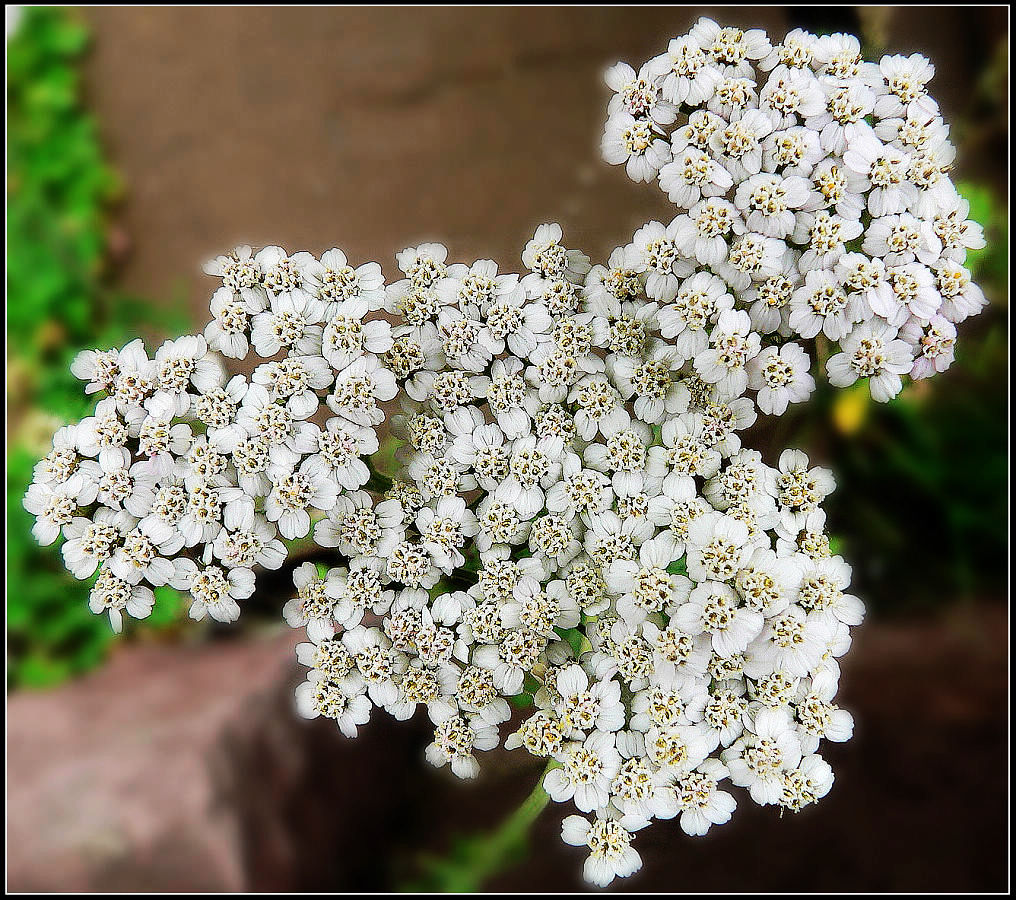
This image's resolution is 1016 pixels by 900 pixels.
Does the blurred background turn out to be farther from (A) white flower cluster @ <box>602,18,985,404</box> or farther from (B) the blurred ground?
(A) white flower cluster @ <box>602,18,985,404</box>

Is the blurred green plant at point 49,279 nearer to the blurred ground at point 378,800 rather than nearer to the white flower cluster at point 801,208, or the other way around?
the blurred ground at point 378,800

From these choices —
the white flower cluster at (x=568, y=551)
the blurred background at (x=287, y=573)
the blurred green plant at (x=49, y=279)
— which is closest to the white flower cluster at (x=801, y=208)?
the white flower cluster at (x=568, y=551)

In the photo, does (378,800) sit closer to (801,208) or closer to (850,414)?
(850,414)

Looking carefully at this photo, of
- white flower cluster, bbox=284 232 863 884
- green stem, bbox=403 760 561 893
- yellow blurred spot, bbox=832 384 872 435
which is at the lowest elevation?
green stem, bbox=403 760 561 893

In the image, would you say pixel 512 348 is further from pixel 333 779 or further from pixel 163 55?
pixel 163 55

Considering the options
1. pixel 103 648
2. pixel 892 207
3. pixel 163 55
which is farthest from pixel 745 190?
pixel 163 55

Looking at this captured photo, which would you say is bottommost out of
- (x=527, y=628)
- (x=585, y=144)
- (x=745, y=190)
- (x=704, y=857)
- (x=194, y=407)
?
(x=704, y=857)

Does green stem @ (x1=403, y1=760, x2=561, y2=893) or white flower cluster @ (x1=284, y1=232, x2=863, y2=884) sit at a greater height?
white flower cluster @ (x1=284, y1=232, x2=863, y2=884)

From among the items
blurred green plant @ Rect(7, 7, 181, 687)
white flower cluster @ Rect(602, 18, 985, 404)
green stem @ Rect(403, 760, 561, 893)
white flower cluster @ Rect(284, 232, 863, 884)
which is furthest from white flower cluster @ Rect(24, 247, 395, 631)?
blurred green plant @ Rect(7, 7, 181, 687)

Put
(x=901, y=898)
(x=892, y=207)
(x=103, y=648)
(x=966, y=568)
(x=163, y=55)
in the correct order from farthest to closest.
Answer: (x=163, y=55) → (x=103, y=648) → (x=966, y=568) → (x=901, y=898) → (x=892, y=207)
